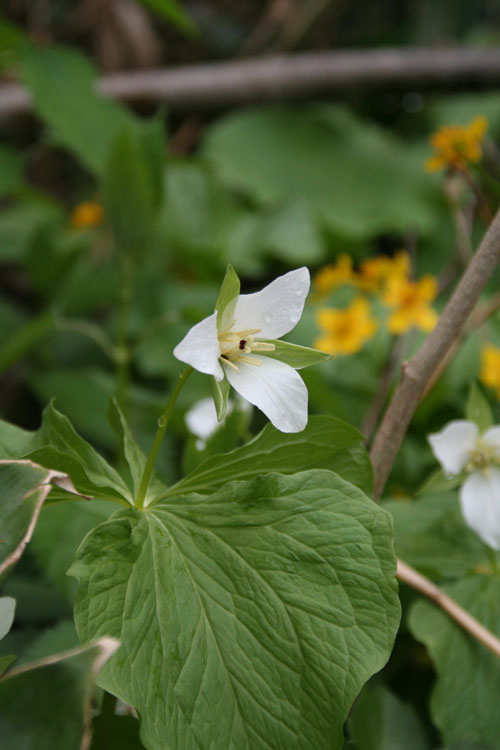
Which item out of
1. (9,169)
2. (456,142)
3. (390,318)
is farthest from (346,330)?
(9,169)

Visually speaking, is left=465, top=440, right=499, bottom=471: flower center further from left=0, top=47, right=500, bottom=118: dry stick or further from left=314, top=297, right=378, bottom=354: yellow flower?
left=0, top=47, right=500, bottom=118: dry stick

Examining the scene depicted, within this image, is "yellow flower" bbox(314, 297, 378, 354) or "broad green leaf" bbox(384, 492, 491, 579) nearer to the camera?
"broad green leaf" bbox(384, 492, 491, 579)

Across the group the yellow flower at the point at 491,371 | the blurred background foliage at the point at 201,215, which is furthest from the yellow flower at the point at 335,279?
the yellow flower at the point at 491,371

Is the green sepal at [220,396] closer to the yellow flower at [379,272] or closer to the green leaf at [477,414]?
the green leaf at [477,414]

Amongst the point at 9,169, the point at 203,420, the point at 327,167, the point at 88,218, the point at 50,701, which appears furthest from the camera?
the point at 327,167

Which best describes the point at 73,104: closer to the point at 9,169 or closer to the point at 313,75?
the point at 9,169

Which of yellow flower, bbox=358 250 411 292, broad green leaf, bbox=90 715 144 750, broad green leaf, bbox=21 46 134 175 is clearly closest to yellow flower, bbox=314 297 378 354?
yellow flower, bbox=358 250 411 292
